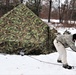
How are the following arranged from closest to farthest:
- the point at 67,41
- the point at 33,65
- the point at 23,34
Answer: the point at 67,41, the point at 33,65, the point at 23,34

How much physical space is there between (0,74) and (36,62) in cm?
166

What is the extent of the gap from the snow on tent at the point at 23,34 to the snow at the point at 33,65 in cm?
46

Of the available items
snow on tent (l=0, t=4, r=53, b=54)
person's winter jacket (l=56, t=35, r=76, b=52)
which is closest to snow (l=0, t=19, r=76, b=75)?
snow on tent (l=0, t=4, r=53, b=54)

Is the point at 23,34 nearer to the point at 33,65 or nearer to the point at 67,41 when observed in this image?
the point at 33,65

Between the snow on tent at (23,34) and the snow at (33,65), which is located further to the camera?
the snow on tent at (23,34)

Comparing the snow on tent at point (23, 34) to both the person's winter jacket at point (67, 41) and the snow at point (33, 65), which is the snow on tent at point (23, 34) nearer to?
the snow at point (33, 65)

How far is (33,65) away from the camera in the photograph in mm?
7145

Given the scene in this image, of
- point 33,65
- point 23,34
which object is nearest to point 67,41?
point 33,65

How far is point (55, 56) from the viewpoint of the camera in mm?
8406

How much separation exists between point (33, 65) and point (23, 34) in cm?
226

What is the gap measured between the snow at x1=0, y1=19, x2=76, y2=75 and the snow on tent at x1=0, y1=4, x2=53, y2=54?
Result: 1.50 feet

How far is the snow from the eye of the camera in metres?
6.38

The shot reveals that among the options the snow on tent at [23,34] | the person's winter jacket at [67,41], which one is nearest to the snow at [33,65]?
the snow on tent at [23,34]

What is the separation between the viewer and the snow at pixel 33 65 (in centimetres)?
638
